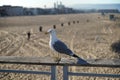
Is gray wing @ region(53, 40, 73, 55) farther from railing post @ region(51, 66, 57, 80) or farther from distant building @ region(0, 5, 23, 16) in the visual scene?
distant building @ region(0, 5, 23, 16)

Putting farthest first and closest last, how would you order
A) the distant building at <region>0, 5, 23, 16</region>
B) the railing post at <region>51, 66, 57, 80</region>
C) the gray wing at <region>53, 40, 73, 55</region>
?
the distant building at <region>0, 5, 23, 16</region> → the gray wing at <region>53, 40, 73, 55</region> → the railing post at <region>51, 66, 57, 80</region>

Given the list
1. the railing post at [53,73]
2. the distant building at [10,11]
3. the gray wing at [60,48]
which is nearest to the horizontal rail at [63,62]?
the railing post at [53,73]

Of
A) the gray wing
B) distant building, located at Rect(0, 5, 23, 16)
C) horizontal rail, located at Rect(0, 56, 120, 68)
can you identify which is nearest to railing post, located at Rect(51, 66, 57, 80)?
horizontal rail, located at Rect(0, 56, 120, 68)

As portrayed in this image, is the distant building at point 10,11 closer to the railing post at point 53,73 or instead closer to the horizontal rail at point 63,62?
the horizontal rail at point 63,62

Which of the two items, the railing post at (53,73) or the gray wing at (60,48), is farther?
the gray wing at (60,48)

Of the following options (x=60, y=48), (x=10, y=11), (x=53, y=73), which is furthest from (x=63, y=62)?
(x=10, y=11)

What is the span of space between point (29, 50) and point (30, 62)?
15.8 metres

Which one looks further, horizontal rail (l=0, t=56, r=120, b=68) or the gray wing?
the gray wing

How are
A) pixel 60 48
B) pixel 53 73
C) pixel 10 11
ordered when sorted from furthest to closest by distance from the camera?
pixel 10 11
pixel 60 48
pixel 53 73

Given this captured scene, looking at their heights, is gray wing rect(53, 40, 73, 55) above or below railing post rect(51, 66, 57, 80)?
above

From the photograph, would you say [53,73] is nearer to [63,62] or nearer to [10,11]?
[63,62]

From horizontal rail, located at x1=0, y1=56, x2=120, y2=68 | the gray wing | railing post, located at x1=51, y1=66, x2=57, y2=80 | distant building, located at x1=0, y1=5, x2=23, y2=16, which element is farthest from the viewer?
distant building, located at x1=0, y1=5, x2=23, y2=16

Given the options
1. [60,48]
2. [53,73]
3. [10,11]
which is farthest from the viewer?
[10,11]

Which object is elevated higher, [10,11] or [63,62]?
[63,62]
